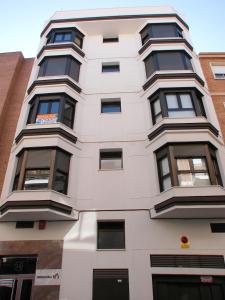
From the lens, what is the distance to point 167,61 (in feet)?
49.0

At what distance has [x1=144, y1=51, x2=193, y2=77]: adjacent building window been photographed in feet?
48.0

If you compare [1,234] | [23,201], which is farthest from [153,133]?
[1,234]

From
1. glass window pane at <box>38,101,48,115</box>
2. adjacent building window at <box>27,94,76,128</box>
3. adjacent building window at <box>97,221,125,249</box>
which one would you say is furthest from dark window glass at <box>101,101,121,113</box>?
adjacent building window at <box>97,221,125,249</box>

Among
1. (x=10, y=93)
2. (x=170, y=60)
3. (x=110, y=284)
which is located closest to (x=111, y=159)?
(x=110, y=284)

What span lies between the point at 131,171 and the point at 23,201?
498 cm

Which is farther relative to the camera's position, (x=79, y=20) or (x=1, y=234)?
(x=79, y=20)

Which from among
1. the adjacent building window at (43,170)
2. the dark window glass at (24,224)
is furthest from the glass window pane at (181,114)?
the dark window glass at (24,224)

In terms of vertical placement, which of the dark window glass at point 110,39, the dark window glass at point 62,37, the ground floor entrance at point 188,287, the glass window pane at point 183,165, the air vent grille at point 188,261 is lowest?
the ground floor entrance at point 188,287

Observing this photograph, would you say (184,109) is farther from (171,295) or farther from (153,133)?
(171,295)

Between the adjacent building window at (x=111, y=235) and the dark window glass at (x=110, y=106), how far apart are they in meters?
6.47

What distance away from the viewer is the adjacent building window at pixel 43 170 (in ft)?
36.0

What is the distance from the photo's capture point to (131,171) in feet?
39.6

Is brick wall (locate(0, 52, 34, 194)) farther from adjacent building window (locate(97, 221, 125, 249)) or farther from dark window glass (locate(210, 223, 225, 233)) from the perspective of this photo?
dark window glass (locate(210, 223, 225, 233))

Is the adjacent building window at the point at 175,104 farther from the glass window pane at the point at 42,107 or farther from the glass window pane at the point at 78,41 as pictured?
the glass window pane at the point at 78,41
